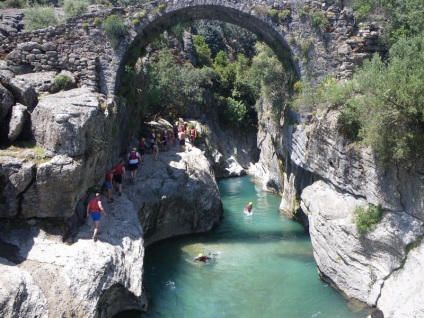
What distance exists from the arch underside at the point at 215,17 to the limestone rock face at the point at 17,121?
5.33 meters

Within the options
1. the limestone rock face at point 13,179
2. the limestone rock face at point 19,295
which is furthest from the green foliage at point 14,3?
the limestone rock face at point 19,295

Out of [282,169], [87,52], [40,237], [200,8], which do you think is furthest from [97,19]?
[282,169]

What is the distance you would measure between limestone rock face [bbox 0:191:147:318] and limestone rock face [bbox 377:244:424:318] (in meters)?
5.69

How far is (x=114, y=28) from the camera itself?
13438mm

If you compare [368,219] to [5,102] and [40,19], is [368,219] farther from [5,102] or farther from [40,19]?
[40,19]

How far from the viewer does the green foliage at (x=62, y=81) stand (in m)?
12.3

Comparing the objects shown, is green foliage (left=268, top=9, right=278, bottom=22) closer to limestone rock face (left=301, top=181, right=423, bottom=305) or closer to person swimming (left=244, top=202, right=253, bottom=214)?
limestone rock face (left=301, top=181, right=423, bottom=305)

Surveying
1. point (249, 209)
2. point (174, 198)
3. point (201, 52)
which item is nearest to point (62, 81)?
point (174, 198)

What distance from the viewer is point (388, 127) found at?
8.47m

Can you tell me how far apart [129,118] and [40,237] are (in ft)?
25.9

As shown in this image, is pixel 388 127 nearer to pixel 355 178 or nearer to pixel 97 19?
pixel 355 178

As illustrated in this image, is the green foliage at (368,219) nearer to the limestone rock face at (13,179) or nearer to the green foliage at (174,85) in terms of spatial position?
the limestone rock face at (13,179)

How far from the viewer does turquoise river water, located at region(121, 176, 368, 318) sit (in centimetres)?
926

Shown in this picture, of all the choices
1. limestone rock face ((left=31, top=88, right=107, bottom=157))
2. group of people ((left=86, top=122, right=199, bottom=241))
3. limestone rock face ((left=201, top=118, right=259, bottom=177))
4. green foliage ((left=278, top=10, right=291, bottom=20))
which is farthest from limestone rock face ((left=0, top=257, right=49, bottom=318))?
limestone rock face ((left=201, top=118, right=259, bottom=177))
